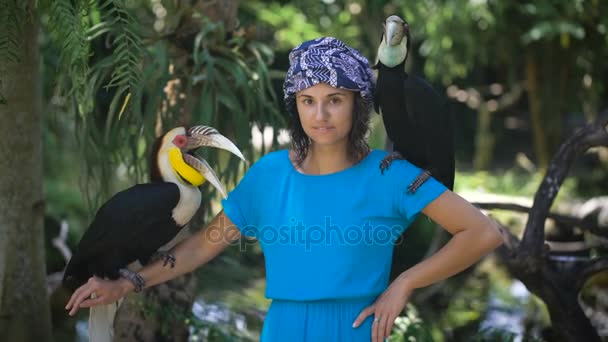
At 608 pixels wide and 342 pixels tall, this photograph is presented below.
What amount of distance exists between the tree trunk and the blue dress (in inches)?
46.7

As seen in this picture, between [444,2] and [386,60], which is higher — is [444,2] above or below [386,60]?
above

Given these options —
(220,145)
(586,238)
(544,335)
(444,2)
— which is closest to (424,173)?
(220,145)

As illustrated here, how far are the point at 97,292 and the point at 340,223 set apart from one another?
66 cm

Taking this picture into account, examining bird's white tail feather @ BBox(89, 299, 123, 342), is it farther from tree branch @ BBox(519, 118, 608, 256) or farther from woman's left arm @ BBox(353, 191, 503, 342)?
tree branch @ BBox(519, 118, 608, 256)

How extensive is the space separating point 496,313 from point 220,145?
3.39m

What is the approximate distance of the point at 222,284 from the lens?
4.25 m

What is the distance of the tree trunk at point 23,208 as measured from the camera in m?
2.74

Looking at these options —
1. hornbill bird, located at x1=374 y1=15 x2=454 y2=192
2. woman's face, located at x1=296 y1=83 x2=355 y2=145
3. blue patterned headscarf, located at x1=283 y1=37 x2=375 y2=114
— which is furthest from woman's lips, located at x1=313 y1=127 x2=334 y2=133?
hornbill bird, located at x1=374 y1=15 x2=454 y2=192

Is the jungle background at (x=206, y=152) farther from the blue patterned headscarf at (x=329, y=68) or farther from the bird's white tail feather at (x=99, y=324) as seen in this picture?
the bird's white tail feather at (x=99, y=324)

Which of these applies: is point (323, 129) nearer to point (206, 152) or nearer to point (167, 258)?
point (167, 258)

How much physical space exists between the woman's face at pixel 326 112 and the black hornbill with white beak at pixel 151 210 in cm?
28

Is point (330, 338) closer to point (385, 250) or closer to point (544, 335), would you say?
point (385, 250)

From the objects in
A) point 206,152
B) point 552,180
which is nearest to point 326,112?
point 206,152

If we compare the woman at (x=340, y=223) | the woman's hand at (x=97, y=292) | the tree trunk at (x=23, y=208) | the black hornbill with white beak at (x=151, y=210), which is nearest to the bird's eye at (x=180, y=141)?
the black hornbill with white beak at (x=151, y=210)
